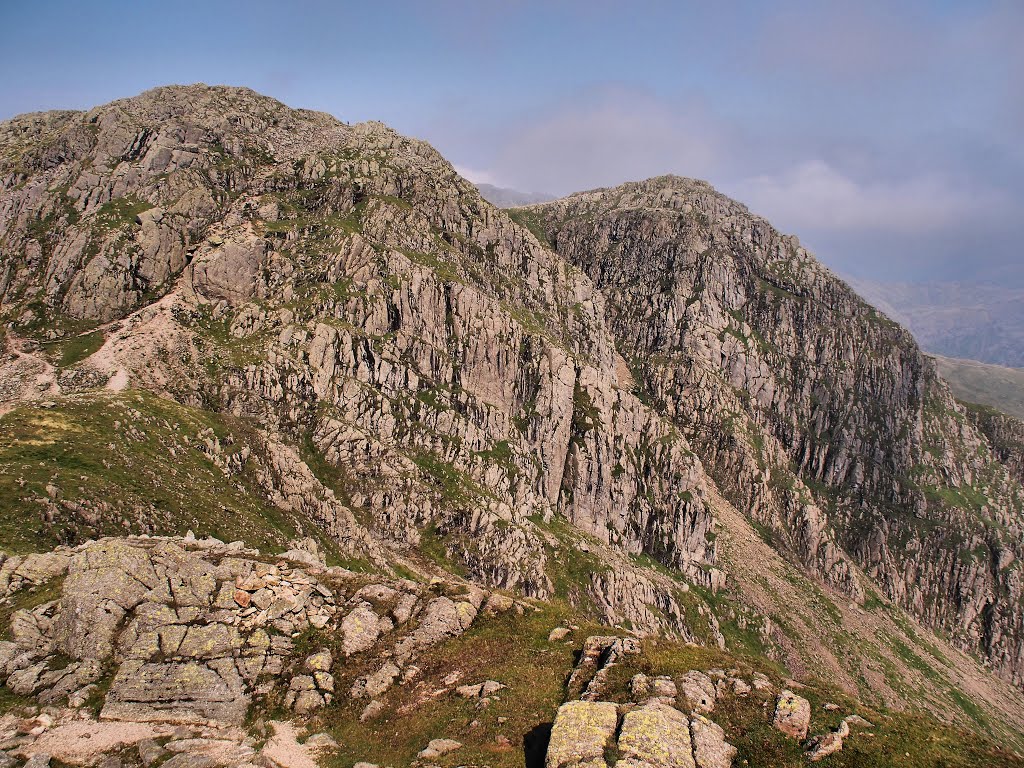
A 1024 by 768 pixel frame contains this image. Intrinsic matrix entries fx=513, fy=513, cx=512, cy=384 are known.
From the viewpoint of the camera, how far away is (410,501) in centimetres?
9462

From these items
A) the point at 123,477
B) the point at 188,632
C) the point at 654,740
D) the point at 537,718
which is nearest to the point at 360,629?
the point at 188,632

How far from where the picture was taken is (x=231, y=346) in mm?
93562

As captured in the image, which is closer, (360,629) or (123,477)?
(360,629)

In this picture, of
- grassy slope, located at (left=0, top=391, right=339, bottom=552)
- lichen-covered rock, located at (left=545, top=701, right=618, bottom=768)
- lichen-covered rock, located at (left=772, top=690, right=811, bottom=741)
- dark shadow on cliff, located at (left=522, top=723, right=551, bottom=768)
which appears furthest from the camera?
grassy slope, located at (left=0, top=391, right=339, bottom=552)

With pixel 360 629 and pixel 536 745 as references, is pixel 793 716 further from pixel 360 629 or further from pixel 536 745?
pixel 360 629

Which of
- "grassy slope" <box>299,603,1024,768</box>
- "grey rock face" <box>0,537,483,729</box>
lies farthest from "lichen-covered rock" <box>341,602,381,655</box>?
"grassy slope" <box>299,603,1024,768</box>

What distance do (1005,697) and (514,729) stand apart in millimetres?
203346

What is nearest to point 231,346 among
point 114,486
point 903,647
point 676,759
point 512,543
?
point 114,486

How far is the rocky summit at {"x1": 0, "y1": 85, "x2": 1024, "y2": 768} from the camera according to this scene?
24.5 metres

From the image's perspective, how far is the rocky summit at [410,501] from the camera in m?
24.5

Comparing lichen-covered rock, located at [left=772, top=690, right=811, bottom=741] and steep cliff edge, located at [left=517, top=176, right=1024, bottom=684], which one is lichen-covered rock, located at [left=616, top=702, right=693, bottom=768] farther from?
steep cliff edge, located at [left=517, top=176, right=1024, bottom=684]

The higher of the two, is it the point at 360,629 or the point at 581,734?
the point at 581,734

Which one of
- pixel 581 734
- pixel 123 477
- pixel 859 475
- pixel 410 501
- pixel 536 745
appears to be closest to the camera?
pixel 581 734

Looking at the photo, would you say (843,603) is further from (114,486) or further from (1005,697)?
(114,486)
